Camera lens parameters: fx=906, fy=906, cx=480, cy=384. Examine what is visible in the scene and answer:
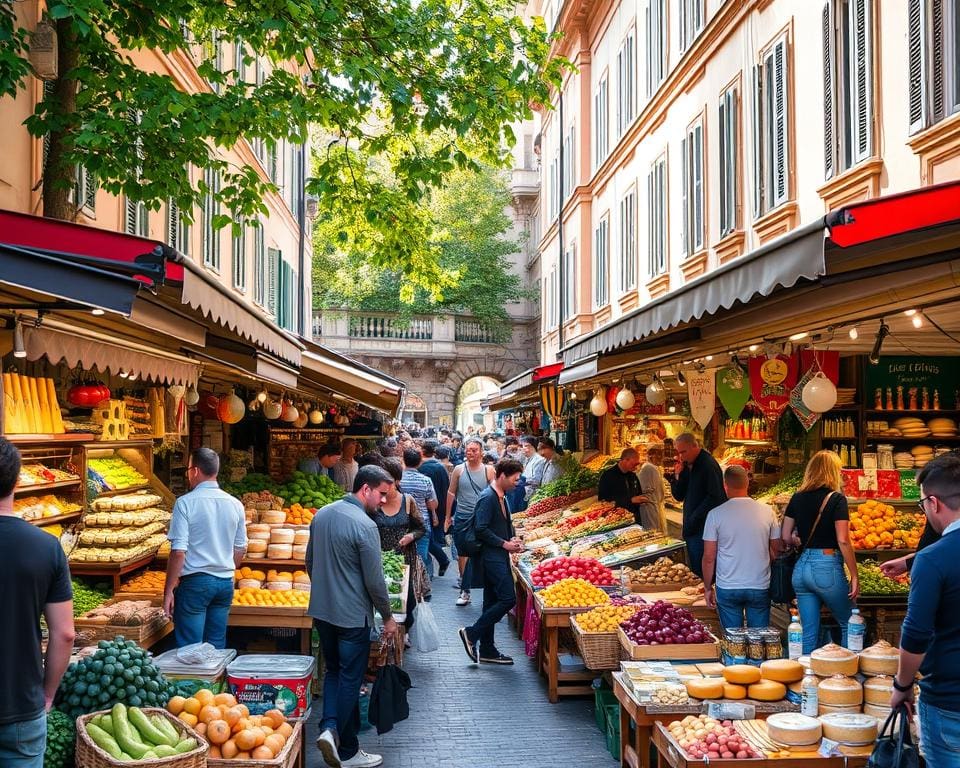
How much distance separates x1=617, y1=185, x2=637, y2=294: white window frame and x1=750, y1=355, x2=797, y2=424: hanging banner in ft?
27.5

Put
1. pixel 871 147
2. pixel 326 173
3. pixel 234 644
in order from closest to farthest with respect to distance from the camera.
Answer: pixel 871 147
pixel 234 644
pixel 326 173

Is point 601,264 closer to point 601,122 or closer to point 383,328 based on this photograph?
point 601,122

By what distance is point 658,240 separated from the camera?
50.2 feet

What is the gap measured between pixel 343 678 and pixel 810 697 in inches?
118

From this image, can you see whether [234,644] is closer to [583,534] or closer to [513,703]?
[513,703]

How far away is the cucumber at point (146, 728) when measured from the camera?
445 cm

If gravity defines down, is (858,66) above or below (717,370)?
above

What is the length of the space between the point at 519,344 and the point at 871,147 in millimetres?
31428

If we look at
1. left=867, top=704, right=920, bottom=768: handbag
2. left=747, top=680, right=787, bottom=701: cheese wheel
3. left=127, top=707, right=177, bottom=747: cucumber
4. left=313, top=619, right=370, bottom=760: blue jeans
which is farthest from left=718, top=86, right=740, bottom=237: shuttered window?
left=127, top=707, right=177, bottom=747: cucumber

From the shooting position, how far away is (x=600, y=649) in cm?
721

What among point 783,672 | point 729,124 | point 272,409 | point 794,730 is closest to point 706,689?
point 783,672

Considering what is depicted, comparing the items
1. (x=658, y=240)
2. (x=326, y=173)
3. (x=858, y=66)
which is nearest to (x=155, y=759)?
(x=326, y=173)

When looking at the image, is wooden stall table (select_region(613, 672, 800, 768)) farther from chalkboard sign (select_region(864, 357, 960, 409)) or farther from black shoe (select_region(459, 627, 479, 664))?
chalkboard sign (select_region(864, 357, 960, 409))

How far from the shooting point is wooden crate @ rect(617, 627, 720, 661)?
21.3 ft
